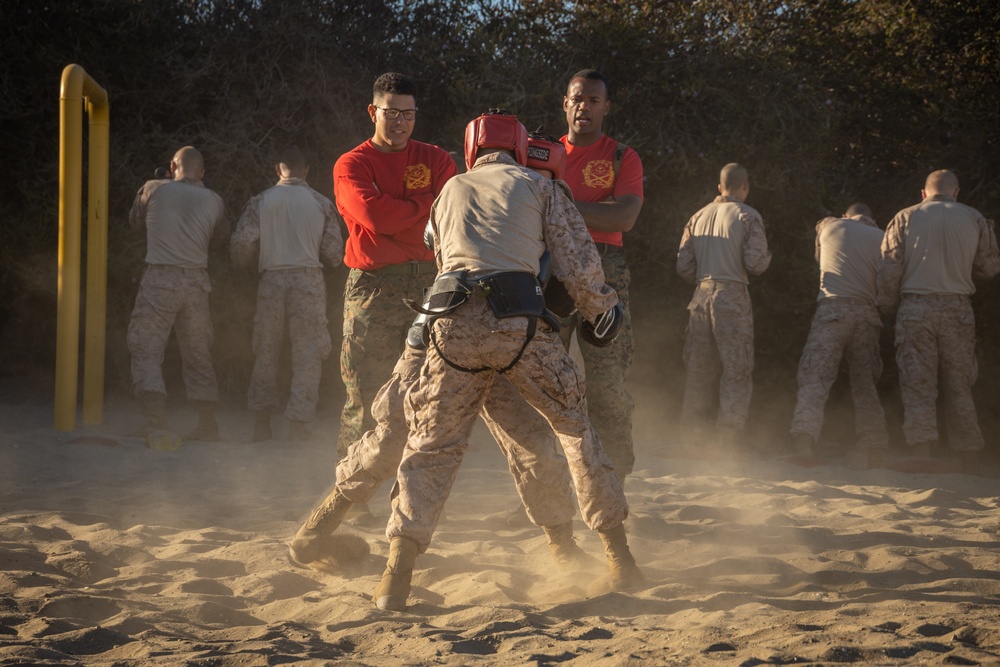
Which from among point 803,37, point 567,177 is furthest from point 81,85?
point 803,37

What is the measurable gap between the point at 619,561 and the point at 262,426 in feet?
14.3

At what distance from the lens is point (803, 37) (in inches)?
378

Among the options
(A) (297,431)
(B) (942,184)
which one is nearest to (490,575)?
(A) (297,431)

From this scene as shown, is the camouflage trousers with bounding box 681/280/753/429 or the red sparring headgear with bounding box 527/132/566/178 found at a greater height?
the red sparring headgear with bounding box 527/132/566/178

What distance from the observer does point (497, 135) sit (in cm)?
420

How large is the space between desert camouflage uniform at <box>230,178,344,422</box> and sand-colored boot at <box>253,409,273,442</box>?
52mm

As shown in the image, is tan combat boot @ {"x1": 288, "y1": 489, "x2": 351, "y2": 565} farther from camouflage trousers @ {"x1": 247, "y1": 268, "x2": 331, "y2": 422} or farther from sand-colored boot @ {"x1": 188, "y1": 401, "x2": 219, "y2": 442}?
sand-colored boot @ {"x1": 188, "y1": 401, "x2": 219, "y2": 442}

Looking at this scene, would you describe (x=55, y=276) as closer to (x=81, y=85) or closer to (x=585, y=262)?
(x=81, y=85)

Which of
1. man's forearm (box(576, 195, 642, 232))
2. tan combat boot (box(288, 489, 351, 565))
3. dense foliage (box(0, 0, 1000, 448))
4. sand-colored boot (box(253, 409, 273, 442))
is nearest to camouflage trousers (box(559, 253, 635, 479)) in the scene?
man's forearm (box(576, 195, 642, 232))

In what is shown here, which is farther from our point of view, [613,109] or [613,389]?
[613,109]

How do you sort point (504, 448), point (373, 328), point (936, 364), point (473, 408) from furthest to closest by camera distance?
point (936, 364) → point (373, 328) → point (504, 448) → point (473, 408)

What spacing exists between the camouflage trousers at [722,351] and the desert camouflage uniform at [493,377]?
4.04 m

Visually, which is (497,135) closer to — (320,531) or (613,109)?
(320,531)

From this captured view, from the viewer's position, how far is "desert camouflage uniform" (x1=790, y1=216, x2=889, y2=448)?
25.6 feet
